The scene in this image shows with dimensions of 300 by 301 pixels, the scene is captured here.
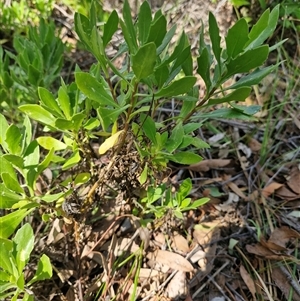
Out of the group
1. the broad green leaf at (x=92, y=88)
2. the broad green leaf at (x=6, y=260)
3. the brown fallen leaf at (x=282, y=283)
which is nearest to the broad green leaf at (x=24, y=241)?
the broad green leaf at (x=6, y=260)

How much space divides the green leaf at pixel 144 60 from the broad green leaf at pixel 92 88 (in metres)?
0.15

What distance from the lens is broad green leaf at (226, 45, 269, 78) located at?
100 cm

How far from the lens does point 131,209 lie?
148 cm

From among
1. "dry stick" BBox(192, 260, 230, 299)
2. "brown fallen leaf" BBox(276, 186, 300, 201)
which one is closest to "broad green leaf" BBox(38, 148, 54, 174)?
"dry stick" BBox(192, 260, 230, 299)

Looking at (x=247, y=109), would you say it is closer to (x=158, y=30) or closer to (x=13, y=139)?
(x=158, y=30)

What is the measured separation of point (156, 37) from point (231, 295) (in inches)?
38.1

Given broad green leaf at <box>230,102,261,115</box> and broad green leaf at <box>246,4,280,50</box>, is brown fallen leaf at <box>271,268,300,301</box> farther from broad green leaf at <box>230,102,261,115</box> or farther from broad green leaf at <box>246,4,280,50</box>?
broad green leaf at <box>246,4,280,50</box>

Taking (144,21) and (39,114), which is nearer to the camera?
(144,21)

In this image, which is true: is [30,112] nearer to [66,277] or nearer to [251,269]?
[66,277]

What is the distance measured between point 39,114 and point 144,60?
1.45ft

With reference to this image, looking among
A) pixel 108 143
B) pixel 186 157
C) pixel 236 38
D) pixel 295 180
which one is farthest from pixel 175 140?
pixel 295 180

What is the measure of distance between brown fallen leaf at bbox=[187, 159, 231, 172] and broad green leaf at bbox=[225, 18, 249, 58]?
0.81 m

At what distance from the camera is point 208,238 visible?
160 cm

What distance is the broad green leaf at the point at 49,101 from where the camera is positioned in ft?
3.78
